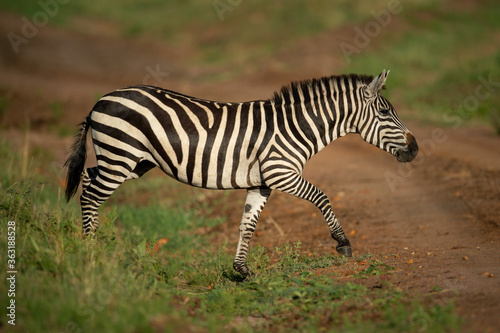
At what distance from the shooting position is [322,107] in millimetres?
5992

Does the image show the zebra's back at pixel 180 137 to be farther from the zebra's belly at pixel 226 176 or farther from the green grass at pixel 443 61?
the green grass at pixel 443 61

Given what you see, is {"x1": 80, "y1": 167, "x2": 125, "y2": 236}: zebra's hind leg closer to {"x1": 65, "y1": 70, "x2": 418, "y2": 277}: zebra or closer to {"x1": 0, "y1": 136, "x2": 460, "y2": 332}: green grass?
{"x1": 65, "y1": 70, "x2": 418, "y2": 277}: zebra

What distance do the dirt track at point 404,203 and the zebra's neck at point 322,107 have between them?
4.96 ft

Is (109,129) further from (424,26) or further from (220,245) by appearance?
(424,26)

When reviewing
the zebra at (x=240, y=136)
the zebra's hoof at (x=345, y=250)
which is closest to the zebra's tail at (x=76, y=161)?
the zebra at (x=240, y=136)

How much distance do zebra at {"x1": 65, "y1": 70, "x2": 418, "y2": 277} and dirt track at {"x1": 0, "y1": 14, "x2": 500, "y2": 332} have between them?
120 centimetres

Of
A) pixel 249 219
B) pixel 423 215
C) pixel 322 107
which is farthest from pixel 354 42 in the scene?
pixel 249 219

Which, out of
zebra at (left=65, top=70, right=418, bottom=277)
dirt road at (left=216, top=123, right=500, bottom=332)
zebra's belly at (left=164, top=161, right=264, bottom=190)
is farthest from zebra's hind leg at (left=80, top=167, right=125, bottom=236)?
dirt road at (left=216, top=123, right=500, bottom=332)

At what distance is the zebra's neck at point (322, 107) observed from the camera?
5938mm

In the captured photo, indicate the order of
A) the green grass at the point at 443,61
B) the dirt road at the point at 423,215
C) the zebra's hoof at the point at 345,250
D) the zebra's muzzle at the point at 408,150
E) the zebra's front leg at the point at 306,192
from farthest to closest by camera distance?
the green grass at the point at 443,61
the zebra's muzzle at the point at 408,150
the zebra's hoof at the point at 345,250
the zebra's front leg at the point at 306,192
the dirt road at the point at 423,215

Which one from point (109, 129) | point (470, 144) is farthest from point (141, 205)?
point (470, 144)

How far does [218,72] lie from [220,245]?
45.4 feet

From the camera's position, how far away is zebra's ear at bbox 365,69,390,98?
5.81 meters

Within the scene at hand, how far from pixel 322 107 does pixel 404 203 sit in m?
3.16
